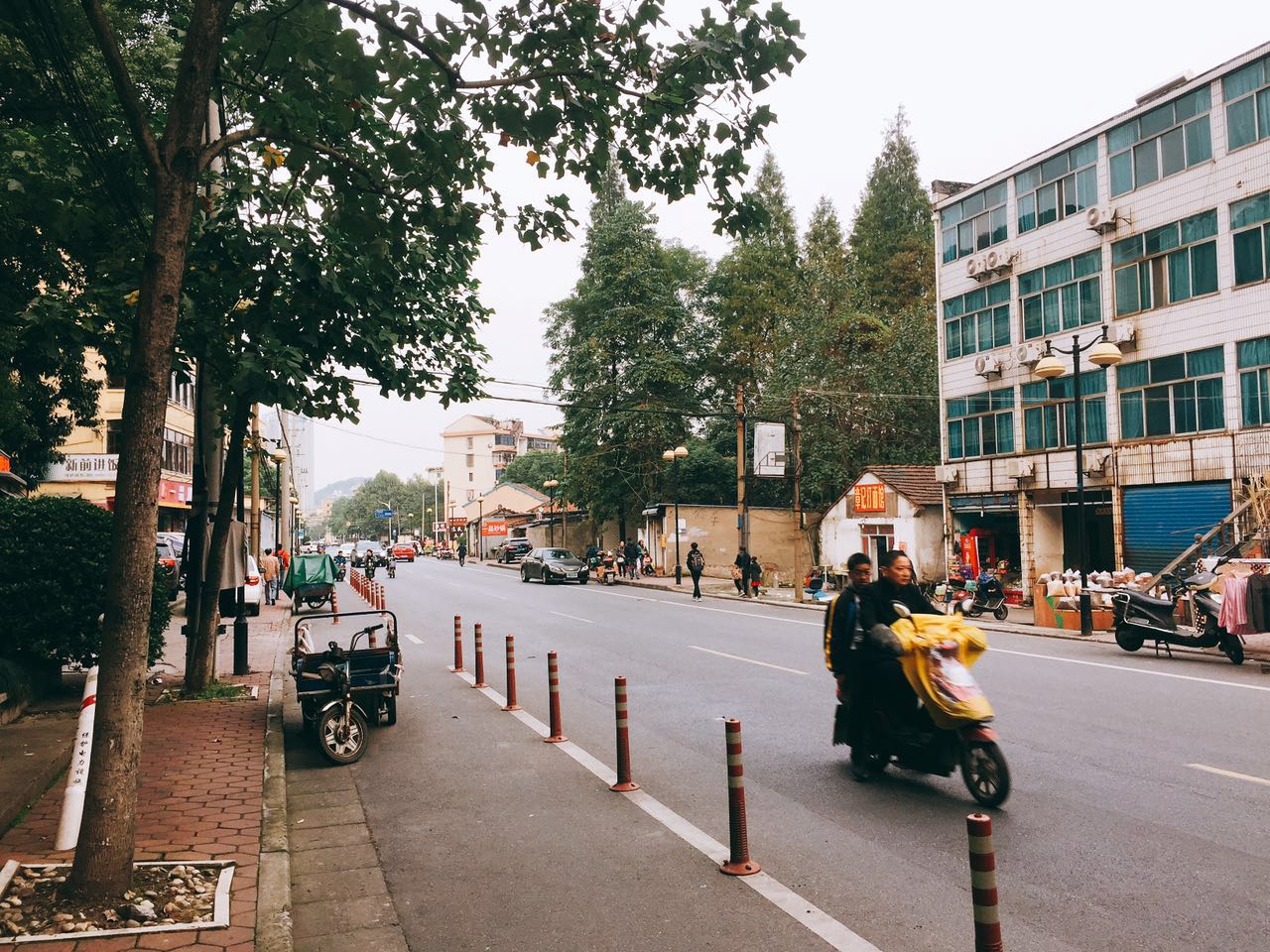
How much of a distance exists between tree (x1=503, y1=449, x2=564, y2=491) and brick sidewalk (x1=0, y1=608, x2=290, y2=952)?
2410 inches

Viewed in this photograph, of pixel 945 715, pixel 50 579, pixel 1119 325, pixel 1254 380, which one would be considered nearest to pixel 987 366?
pixel 1119 325

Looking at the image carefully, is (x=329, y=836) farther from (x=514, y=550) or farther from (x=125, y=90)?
(x=514, y=550)

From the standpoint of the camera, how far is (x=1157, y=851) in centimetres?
568

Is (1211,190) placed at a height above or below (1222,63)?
below

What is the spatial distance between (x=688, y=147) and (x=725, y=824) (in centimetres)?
473

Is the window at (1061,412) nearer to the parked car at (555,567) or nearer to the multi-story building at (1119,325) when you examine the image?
the multi-story building at (1119,325)

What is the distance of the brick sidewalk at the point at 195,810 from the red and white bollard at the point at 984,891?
320 cm

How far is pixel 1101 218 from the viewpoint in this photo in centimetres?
2497

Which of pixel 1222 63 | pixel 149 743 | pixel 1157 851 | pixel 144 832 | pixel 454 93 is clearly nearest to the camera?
pixel 1157 851

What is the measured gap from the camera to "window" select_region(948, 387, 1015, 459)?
2902 centimetres

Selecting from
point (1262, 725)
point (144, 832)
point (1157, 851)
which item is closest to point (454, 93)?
point (144, 832)

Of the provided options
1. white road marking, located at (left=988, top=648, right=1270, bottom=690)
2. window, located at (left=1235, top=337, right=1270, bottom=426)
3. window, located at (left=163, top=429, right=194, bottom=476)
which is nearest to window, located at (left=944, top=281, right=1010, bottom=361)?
window, located at (left=1235, top=337, right=1270, bottom=426)

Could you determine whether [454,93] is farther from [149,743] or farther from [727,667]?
[727,667]

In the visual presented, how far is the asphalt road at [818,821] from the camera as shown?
479 centimetres
